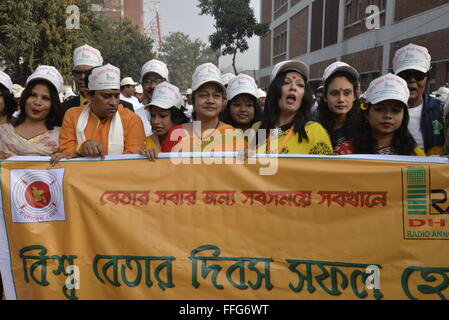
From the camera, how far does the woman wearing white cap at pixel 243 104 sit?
396cm

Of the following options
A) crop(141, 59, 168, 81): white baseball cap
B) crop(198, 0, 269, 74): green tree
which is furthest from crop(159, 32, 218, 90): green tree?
crop(141, 59, 168, 81): white baseball cap

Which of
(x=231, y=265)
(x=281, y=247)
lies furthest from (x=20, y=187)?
(x=281, y=247)

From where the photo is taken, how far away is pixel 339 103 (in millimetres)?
3594

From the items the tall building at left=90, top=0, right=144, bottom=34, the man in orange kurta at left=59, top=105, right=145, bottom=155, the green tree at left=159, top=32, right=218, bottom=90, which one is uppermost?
the tall building at left=90, top=0, right=144, bottom=34

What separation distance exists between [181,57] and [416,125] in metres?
98.1

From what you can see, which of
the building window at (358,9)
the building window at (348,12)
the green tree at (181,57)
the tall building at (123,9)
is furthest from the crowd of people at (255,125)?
the green tree at (181,57)

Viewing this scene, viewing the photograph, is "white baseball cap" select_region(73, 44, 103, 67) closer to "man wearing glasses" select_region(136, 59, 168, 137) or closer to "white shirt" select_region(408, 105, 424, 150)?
"man wearing glasses" select_region(136, 59, 168, 137)

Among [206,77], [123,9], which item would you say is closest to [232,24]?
[206,77]

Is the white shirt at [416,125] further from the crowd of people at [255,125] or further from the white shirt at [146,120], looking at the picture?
the white shirt at [146,120]

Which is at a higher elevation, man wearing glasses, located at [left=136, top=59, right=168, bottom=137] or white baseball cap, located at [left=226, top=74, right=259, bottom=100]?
man wearing glasses, located at [left=136, top=59, right=168, bottom=137]

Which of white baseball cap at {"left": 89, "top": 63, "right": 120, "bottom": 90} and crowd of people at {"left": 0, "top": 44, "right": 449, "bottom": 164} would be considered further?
white baseball cap at {"left": 89, "top": 63, "right": 120, "bottom": 90}

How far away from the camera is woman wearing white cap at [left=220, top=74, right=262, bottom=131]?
3.96 metres

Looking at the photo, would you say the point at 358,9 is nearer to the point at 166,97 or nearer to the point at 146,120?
the point at 146,120

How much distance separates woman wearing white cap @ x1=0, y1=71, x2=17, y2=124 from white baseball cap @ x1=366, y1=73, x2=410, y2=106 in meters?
3.07
